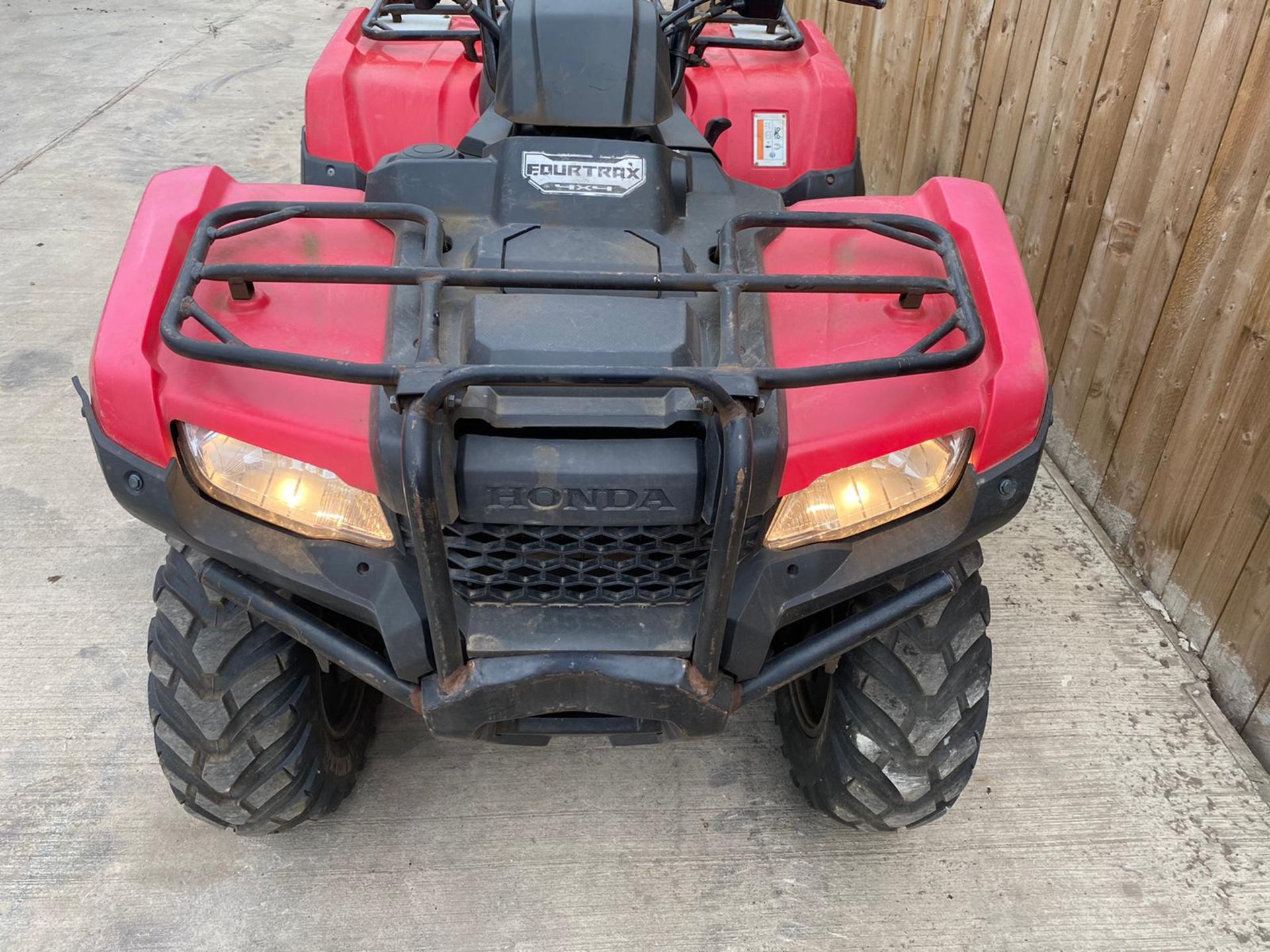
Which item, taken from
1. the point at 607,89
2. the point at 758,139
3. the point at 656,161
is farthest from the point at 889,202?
the point at 758,139

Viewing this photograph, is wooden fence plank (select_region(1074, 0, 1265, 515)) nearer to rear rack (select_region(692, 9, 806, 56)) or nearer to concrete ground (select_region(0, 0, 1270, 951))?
concrete ground (select_region(0, 0, 1270, 951))

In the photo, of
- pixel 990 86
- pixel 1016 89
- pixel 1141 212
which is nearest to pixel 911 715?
pixel 1141 212

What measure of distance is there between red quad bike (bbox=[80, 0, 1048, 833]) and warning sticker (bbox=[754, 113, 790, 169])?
70 centimetres

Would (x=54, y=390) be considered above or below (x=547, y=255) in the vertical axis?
below

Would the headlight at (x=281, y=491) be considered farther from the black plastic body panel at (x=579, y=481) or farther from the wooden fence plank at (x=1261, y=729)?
the wooden fence plank at (x=1261, y=729)

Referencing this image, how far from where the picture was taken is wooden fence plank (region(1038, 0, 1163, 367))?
2592 mm

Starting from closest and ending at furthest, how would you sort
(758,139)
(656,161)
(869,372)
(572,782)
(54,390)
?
(869,372), (656,161), (572,782), (758,139), (54,390)

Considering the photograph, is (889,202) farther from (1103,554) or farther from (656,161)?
(1103,554)

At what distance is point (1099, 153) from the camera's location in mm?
2795

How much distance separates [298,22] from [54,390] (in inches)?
210

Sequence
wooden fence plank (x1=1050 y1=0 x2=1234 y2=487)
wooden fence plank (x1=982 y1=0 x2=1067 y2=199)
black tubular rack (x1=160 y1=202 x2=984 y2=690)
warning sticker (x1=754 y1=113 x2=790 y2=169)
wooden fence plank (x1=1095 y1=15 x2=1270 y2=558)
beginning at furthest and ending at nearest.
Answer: wooden fence plank (x1=982 y1=0 x2=1067 y2=199) → warning sticker (x1=754 y1=113 x2=790 y2=169) → wooden fence plank (x1=1050 y1=0 x2=1234 y2=487) → wooden fence plank (x1=1095 y1=15 x2=1270 y2=558) → black tubular rack (x1=160 y1=202 x2=984 y2=690)

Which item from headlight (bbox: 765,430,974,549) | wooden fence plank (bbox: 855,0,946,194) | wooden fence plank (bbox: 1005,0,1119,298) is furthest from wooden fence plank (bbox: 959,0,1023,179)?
headlight (bbox: 765,430,974,549)

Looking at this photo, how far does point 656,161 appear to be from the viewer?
69.7 inches

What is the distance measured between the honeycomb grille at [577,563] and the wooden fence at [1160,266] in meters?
1.56
